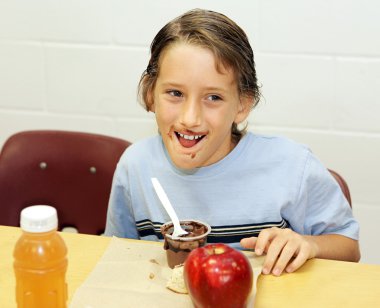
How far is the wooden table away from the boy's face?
274 mm

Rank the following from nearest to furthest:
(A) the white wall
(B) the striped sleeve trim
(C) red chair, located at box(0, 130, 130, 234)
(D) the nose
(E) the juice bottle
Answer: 1. (E) the juice bottle
2. (D) the nose
3. (B) the striped sleeve trim
4. (C) red chair, located at box(0, 130, 130, 234)
5. (A) the white wall

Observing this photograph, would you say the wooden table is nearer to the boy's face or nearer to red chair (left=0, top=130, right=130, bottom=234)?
the boy's face

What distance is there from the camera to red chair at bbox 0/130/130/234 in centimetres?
170

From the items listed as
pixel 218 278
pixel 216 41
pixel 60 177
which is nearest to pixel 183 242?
pixel 218 278

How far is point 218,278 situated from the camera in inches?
39.6

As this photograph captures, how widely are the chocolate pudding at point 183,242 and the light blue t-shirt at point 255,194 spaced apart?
0.90 feet

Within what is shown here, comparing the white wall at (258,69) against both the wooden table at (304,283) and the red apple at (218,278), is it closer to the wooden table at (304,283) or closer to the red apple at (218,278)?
the wooden table at (304,283)

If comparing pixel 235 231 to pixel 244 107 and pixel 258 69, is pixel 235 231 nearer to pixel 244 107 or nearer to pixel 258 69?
pixel 244 107

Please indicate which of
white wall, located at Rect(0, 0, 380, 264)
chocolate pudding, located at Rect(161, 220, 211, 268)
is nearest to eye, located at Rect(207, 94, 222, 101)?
chocolate pudding, located at Rect(161, 220, 211, 268)

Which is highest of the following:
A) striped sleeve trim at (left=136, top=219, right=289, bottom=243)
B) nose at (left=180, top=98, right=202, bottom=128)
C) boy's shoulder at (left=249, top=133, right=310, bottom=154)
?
nose at (left=180, top=98, right=202, bottom=128)

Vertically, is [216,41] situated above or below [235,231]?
above

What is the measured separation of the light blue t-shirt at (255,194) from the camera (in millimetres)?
1490

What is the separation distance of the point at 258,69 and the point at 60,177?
2.29 feet

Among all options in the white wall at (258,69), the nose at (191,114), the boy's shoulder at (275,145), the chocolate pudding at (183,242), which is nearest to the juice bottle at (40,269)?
the chocolate pudding at (183,242)
